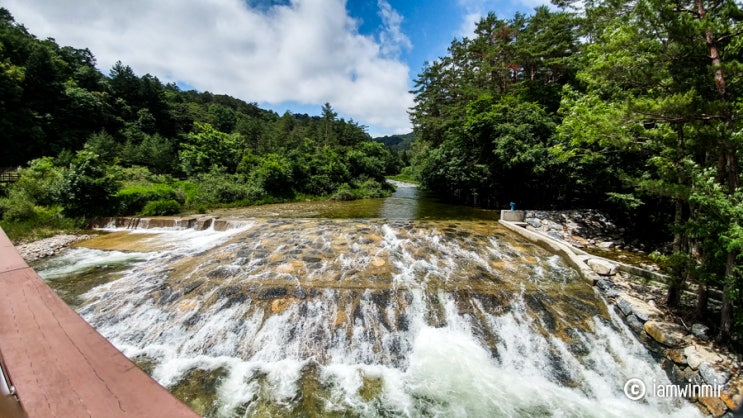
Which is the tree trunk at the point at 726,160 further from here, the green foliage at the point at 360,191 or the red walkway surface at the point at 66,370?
the green foliage at the point at 360,191

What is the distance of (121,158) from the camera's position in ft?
103

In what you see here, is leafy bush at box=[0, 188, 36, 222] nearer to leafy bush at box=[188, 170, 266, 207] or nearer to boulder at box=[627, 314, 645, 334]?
leafy bush at box=[188, 170, 266, 207]

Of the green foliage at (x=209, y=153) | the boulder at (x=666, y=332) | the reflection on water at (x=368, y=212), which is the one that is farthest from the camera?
the green foliage at (x=209, y=153)

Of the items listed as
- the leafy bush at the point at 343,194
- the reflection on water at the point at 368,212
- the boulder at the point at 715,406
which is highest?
the leafy bush at the point at 343,194

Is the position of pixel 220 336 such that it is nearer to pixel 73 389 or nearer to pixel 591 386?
pixel 73 389

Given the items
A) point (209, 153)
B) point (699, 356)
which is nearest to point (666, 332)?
point (699, 356)

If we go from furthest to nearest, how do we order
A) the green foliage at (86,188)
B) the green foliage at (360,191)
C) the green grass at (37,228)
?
1. the green foliage at (360,191)
2. the green foliage at (86,188)
3. the green grass at (37,228)

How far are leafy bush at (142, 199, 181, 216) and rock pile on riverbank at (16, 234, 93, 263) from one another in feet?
11.0

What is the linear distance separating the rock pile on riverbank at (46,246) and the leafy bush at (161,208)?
3.34 m

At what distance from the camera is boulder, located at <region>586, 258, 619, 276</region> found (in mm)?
7514

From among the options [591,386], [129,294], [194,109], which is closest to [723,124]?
[591,386]

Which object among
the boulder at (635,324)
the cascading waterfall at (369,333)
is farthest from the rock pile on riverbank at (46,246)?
the boulder at (635,324)

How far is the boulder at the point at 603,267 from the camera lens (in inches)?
296

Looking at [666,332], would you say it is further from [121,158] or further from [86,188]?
[121,158]
